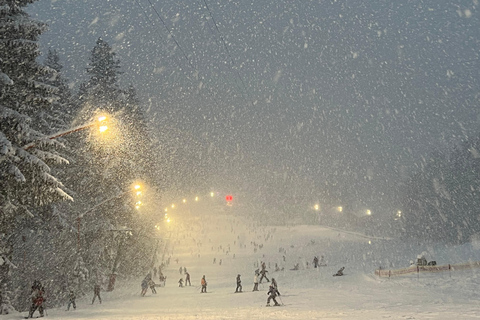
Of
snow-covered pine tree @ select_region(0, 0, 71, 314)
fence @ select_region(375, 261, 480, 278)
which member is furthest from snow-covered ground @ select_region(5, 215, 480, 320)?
snow-covered pine tree @ select_region(0, 0, 71, 314)

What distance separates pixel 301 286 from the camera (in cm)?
2581

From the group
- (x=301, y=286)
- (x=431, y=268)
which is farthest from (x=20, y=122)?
(x=431, y=268)

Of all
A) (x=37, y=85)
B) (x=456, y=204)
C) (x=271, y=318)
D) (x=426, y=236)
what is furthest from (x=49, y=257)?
(x=426, y=236)

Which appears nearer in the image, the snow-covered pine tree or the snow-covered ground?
the snow-covered pine tree

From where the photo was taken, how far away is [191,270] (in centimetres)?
4869

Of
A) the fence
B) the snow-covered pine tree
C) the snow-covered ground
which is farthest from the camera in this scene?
the fence

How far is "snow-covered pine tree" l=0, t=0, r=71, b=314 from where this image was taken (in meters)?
13.0

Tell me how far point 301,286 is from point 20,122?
19855 millimetres

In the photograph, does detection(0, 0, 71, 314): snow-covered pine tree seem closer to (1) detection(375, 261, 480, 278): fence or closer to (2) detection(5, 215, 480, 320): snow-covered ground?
(2) detection(5, 215, 480, 320): snow-covered ground

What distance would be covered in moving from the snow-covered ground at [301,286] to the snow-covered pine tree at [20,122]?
486cm

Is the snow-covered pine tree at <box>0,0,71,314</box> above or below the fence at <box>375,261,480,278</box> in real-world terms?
above

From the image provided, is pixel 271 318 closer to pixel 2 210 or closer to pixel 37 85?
pixel 2 210

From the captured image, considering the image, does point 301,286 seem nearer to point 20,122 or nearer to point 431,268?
point 431,268

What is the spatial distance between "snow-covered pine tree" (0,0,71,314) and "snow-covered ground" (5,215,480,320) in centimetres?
486
